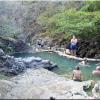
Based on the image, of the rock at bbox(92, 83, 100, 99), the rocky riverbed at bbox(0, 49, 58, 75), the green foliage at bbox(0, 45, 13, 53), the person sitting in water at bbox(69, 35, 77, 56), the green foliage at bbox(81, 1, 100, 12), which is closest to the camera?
the rock at bbox(92, 83, 100, 99)

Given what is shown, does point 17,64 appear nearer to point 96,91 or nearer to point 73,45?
point 73,45

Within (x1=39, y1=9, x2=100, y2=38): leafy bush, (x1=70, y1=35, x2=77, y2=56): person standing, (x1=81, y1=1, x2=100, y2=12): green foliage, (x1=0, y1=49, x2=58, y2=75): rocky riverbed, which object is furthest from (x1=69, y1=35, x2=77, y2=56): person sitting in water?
(x1=0, y1=49, x2=58, y2=75): rocky riverbed

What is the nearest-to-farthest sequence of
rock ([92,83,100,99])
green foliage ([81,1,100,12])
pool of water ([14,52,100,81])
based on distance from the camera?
rock ([92,83,100,99]) < pool of water ([14,52,100,81]) < green foliage ([81,1,100,12])

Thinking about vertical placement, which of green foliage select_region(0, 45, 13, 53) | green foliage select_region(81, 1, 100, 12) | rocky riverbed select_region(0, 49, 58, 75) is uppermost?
green foliage select_region(81, 1, 100, 12)

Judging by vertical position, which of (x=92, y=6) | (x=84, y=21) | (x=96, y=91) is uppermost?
(x=92, y=6)

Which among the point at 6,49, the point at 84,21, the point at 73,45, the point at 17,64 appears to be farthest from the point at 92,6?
the point at 17,64

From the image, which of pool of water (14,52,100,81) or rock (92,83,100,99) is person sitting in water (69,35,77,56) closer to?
pool of water (14,52,100,81)

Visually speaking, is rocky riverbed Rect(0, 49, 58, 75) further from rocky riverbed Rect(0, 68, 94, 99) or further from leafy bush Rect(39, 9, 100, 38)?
leafy bush Rect(39, 9, 100, 38)

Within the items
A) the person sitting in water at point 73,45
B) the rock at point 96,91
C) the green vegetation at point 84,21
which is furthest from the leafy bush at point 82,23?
the rock at point 96,91

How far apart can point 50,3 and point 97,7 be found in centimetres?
1008

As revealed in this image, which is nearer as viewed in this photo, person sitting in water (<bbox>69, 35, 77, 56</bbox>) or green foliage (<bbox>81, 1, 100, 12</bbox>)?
person sitting in water (<bbox>69, 35, 77, 56</bbox>)

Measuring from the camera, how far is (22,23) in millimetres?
32938

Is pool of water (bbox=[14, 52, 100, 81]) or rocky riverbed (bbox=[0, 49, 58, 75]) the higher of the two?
rocky riverbed (bbox=[0, 49, 58, 75])

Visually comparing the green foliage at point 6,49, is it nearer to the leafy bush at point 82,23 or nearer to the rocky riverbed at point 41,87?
the leafy bush at point 82,23
